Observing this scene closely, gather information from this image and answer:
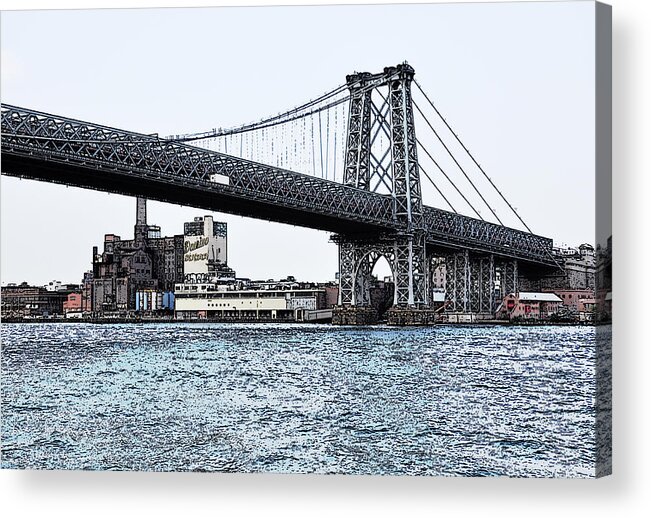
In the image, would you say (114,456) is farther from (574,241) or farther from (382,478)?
(574,241)

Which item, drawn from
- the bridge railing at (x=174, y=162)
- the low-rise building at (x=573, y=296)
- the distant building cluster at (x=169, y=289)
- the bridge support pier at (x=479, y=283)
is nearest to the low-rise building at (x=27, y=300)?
the distant building cluster at (x=169, y=289)

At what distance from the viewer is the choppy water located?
8859 millimetres

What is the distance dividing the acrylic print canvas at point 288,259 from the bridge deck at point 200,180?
0.04 meters

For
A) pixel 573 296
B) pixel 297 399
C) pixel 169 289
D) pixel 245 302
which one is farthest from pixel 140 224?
pixel 573 296

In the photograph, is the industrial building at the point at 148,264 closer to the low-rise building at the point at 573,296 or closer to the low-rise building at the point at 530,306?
the low-rise building at the point at 530,306

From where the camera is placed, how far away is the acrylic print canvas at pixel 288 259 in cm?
890

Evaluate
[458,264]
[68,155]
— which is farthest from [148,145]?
[458,264]

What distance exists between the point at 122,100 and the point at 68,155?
897 millimetres

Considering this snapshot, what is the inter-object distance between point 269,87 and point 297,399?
8.52 ft

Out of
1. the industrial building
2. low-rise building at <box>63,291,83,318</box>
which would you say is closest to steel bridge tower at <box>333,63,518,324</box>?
the industrial building

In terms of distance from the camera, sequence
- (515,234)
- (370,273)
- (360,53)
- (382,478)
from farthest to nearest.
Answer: (370,273), (515,234), (360,53), (382,478)

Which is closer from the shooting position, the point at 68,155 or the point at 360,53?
the point at 360,53

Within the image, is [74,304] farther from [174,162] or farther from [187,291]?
[174,162]

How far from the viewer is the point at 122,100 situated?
32.6ft
